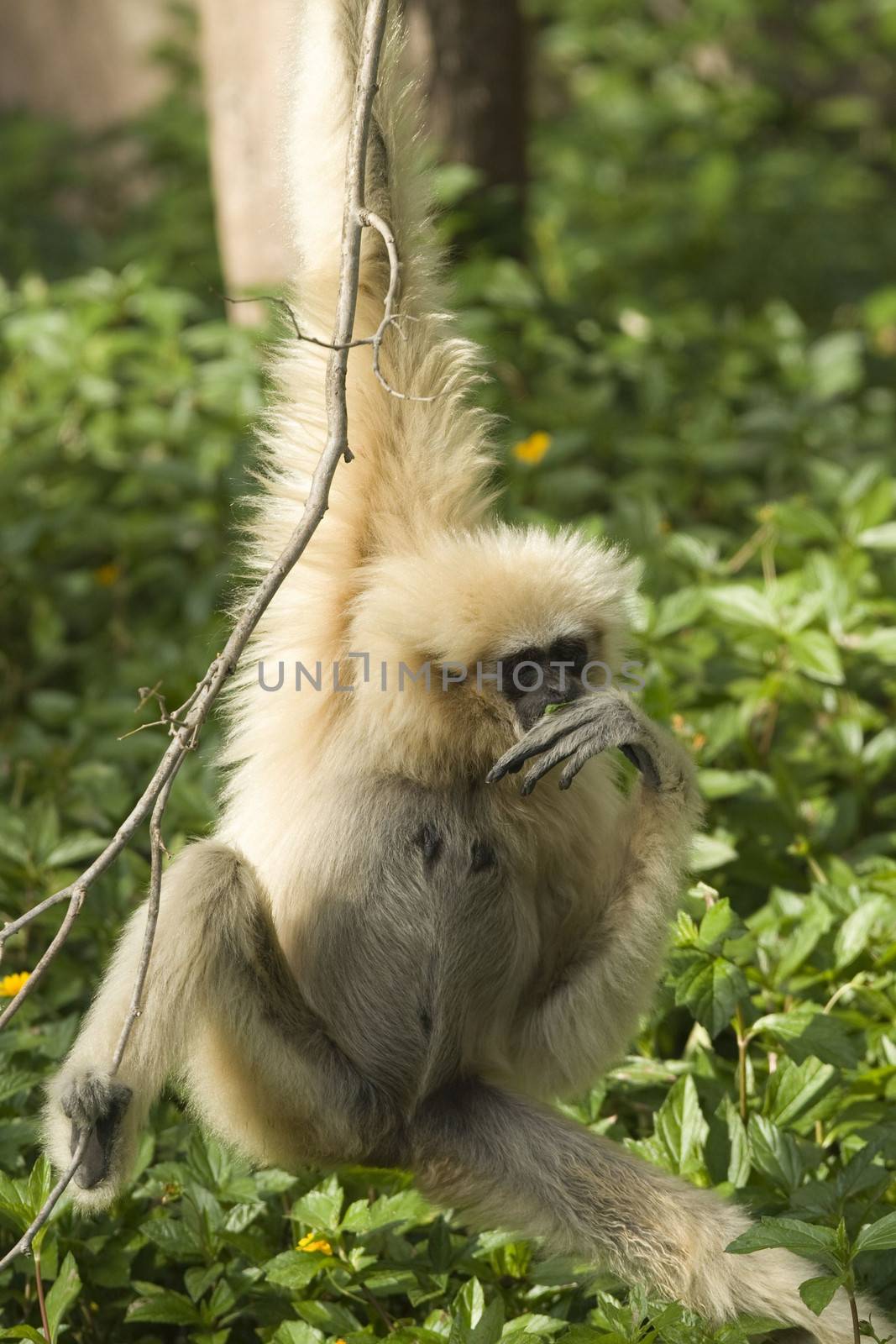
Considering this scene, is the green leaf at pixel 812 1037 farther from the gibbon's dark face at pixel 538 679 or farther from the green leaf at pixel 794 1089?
the gibbon's dark face at pixel 538 679

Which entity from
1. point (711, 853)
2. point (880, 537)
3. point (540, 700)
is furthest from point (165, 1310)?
point (880, 537)

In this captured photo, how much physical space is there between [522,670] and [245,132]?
481 cm

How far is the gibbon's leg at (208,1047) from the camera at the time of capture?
11.3 ft

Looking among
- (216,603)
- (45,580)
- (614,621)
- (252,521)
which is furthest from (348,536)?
(45,580)

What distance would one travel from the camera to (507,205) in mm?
7887

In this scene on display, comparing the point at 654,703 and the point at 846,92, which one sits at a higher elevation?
the point at 846,92

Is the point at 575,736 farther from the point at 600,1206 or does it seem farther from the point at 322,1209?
the point at 322,1209

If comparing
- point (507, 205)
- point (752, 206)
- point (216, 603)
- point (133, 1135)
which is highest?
point (752, 206)

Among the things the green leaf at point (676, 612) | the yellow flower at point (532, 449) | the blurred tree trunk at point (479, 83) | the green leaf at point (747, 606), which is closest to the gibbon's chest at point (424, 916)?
the green leaf at point (676, 612)

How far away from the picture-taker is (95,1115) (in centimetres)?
339

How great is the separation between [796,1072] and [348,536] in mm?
1961

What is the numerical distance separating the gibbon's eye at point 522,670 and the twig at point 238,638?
0.75 metres

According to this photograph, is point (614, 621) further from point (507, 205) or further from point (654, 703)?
point (507, 205)

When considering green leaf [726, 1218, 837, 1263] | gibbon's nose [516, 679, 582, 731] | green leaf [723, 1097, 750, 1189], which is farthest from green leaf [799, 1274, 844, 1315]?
gibbon's nose [516, 679, 582, 731]
